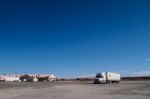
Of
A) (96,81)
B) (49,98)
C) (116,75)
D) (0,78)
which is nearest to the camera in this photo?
(49,98)

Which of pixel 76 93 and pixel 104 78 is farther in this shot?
pixel 104 78

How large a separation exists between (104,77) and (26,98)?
5002 centimetres

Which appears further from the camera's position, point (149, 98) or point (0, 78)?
point (0, 78)

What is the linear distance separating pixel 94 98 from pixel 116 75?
58.7 metres

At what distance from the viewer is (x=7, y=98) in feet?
61.7

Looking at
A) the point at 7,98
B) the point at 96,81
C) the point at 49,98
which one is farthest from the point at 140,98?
the point at 96,81

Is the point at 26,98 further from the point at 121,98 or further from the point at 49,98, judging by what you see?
the point at 121,98

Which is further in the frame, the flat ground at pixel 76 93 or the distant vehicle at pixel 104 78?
the distant vehicle at pixel 104 78

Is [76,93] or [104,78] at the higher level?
[76,93]

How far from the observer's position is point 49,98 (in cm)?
1873

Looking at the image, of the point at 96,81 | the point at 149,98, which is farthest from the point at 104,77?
the point at 149,98

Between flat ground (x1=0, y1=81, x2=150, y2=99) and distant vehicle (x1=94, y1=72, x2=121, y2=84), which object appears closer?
flat ground (x1=0, y1=81, x2=150, y2=99)

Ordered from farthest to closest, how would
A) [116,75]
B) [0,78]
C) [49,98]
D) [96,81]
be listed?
[0,78] → [116,75] → [96,81] → [49,98]

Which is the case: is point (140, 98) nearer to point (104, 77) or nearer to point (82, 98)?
point (82, 98)
